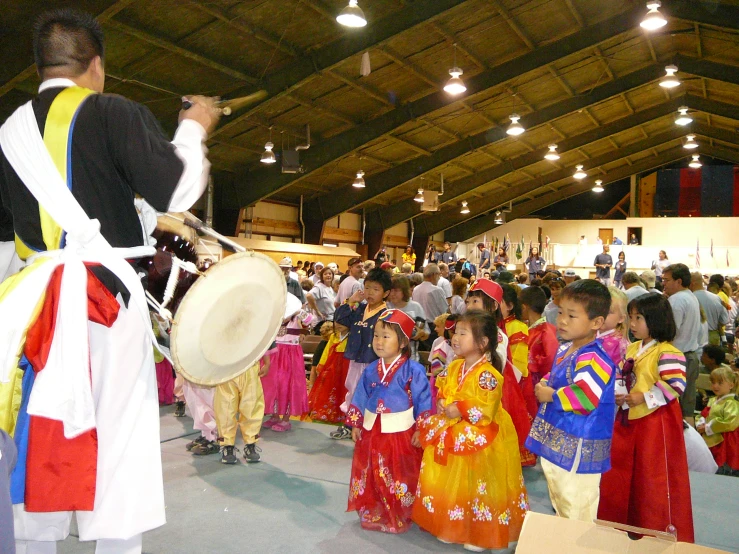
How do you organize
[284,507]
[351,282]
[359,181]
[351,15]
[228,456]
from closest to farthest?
[284,507], [228,456], [351,15], [351,282], [359,181]

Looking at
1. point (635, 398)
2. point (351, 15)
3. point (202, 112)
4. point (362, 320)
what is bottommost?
point (635, 398)

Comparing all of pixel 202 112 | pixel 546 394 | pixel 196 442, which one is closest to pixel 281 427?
pixel 196 442

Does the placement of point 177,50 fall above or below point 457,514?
above

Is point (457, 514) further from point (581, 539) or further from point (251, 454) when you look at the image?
point (251, 454)

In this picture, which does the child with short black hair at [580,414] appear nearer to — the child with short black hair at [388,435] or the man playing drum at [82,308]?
the child with short black hair at [388,435]

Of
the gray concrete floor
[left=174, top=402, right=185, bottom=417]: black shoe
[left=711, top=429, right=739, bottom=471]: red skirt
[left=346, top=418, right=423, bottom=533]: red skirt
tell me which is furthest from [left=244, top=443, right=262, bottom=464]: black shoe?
[left=711, top=429, right=739, bottom=471]: red skirt

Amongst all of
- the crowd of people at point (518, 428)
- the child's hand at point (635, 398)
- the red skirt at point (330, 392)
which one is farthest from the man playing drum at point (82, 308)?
the red skirt at point (330, 392)

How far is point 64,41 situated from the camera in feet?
5.23

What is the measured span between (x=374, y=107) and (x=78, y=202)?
11.6 m

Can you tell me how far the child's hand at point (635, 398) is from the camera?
2.69 m

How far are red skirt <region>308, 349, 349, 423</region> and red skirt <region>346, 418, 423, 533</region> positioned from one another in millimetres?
2242

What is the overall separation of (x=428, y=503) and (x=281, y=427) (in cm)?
229

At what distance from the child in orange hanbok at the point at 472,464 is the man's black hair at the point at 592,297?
1.55 feet

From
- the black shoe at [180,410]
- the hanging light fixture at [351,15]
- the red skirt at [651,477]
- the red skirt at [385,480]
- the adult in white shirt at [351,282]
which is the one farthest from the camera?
the adult in white shirt at [351,282]
